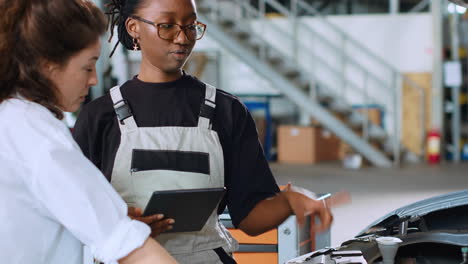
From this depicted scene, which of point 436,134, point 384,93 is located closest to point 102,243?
point 436,134

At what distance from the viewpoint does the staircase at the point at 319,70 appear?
34.8 feet

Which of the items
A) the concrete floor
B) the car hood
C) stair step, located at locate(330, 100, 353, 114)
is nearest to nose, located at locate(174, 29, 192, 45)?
the car hood

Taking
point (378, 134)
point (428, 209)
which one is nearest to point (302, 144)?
point (378, 134)

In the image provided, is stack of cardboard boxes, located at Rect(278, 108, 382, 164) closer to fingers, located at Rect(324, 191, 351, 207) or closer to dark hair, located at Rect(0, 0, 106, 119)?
fingers, located at Rect(324, 191, 351, 207)

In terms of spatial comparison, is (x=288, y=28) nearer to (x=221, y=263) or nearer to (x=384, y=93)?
(x=384, y=93)

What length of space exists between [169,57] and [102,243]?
0.67 metres

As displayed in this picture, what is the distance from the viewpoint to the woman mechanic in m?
1.44

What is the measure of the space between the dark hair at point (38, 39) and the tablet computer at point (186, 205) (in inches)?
11.1

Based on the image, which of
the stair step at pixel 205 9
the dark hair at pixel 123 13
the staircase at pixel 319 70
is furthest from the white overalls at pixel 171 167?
the stair step at pixel 205 9

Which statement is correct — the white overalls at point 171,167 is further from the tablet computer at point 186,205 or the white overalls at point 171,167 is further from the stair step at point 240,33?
the stair step at point 240,33

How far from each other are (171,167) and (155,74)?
0.26 m

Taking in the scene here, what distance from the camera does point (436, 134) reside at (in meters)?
11.0

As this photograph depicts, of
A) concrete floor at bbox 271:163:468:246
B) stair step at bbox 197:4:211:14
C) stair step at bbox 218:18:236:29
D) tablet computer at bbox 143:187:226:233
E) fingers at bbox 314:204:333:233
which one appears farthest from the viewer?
stair step at bbox 218:18:236:29

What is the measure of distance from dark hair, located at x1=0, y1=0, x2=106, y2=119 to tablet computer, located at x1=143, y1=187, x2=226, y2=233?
28cm
